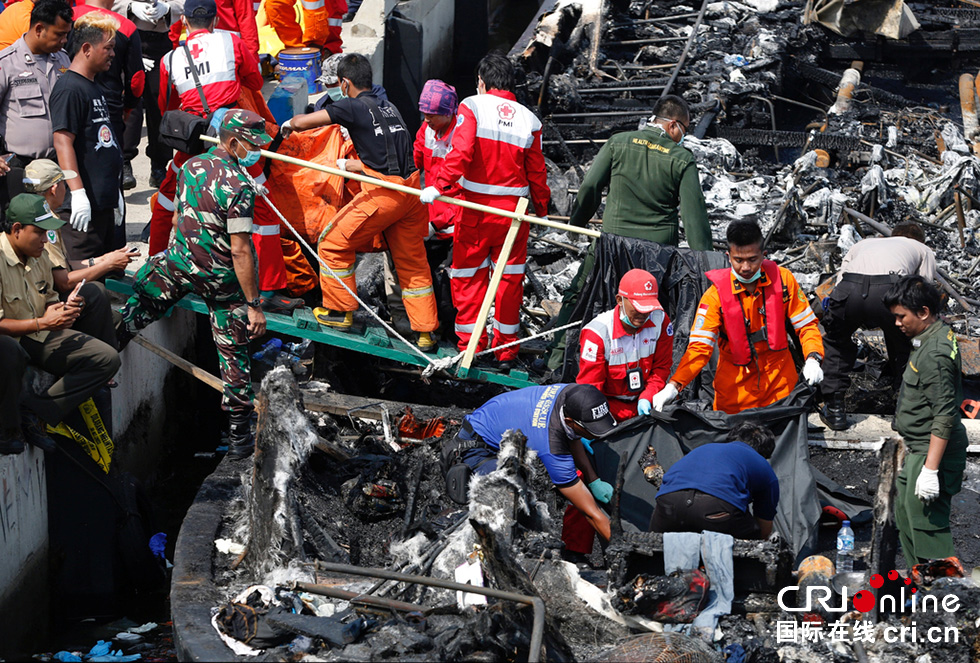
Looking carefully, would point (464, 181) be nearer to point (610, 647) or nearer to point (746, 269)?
point (746, 269)

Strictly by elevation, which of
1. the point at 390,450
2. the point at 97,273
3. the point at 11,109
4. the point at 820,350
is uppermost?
the point at 11,109

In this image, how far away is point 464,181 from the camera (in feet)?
25.5

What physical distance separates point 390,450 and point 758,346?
2387 millimetres

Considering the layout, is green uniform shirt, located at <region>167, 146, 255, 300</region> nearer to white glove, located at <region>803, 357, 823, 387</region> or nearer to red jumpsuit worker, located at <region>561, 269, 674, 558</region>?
red jumpsuit worker, located at <region>561, 269, 674, 558</region>

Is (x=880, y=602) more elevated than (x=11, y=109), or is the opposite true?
(x=11, y=109)

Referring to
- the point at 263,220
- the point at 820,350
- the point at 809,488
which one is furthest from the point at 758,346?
the point at 263,220

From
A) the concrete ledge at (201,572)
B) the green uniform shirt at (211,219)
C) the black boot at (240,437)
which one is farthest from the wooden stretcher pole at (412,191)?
the concrete ledge at (201,572)

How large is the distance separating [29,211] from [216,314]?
132cm

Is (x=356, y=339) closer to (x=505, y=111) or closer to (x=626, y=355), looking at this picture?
(x=505, y=111)

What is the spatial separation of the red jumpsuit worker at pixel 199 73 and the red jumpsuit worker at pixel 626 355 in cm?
315

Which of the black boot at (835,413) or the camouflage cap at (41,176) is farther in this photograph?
the black boot at (835,413)

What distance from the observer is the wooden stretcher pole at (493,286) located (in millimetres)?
7550

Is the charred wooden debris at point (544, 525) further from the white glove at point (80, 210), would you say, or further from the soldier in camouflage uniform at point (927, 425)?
the white glove at point (80, 210)

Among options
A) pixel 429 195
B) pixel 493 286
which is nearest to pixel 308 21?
pixel 429 195
